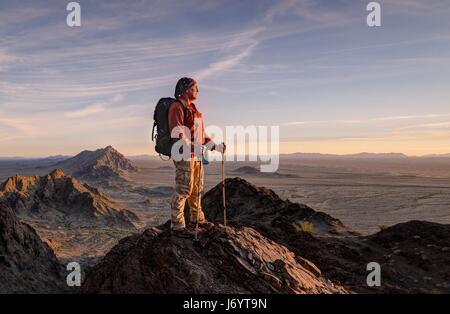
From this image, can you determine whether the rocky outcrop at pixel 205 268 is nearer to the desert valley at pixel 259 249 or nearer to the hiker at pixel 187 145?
the desert valley at pixel 259 249

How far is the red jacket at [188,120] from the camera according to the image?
6219 mm

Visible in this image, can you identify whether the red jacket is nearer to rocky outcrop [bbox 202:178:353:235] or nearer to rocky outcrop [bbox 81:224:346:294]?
rocky outcrop [bbox 81:224:346:294]

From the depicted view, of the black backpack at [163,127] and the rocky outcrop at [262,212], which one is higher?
the black backpack at [163,127]

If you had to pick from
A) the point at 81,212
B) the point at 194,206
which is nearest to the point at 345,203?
the point at 81,212

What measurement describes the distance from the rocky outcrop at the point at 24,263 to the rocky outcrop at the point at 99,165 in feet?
226

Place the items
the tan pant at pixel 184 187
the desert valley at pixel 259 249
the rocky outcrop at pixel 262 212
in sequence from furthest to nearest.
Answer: the rocky outcrop at pixel 262 212, the tan pant at pixel 184 187, the desert valley at pixel 259 249

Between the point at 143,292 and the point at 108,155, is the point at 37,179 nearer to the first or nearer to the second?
the point at 143,292

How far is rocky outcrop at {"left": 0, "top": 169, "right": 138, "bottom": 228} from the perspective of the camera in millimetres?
34875

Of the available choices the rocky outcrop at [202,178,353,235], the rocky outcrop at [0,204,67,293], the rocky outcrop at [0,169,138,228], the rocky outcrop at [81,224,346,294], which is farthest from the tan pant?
the rocky outcrop at [0,169,138,228]

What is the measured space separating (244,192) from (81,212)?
2313 centimetres

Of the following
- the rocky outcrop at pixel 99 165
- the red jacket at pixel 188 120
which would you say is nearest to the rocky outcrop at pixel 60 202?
the red jacket at pixel 188 120

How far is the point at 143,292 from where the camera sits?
5992mm
